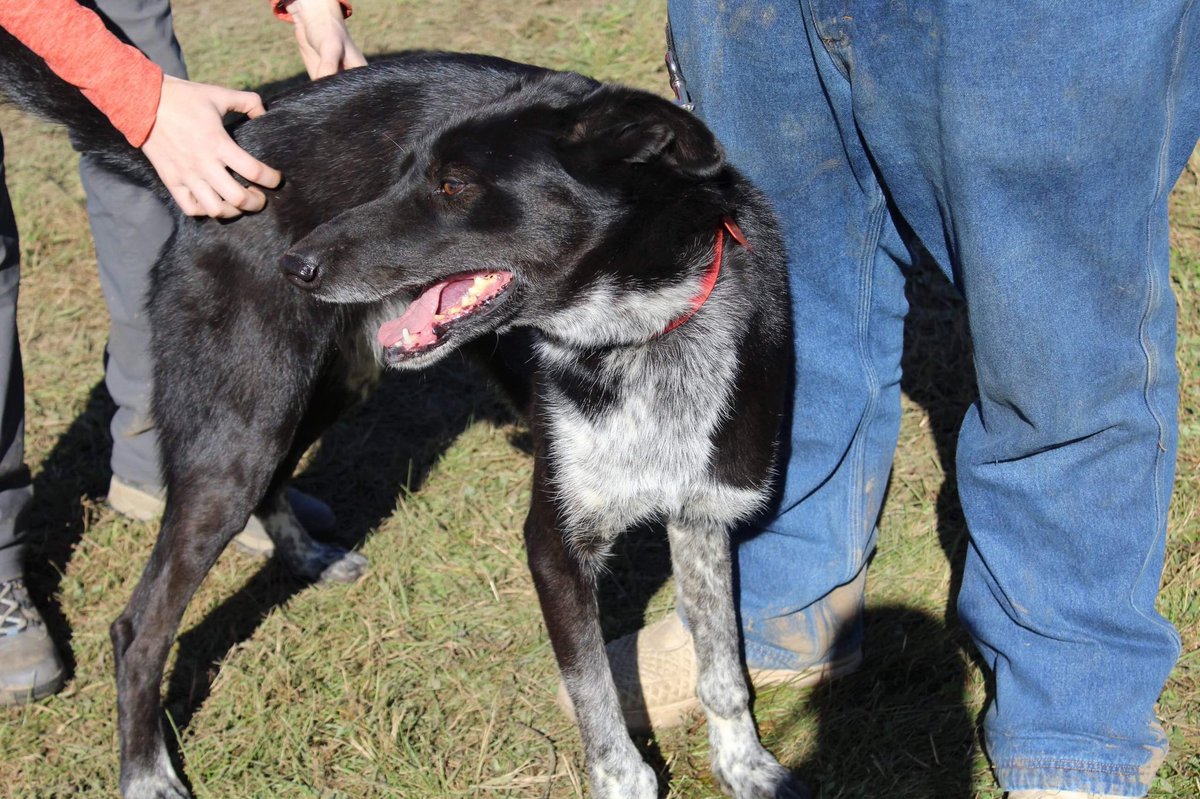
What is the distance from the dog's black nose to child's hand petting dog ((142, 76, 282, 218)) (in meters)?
0.31

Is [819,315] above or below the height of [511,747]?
above

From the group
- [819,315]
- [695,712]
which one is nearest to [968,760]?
[695,712]

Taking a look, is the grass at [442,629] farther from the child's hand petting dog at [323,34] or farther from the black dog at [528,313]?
the child's hand petting dog at [323,34]

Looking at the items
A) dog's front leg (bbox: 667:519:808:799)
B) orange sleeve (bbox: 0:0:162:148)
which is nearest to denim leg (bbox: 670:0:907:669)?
dog's front leg (bbox: 667:519:808:799)

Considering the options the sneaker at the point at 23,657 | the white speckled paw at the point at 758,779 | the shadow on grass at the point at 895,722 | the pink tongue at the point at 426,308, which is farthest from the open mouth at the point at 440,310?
the sneaker at the point at 23,657

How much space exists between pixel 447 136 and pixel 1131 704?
1800 mm

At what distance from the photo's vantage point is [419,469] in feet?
12.8

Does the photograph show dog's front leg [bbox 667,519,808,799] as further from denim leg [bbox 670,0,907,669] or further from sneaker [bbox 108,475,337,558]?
sneaker [bbox 108,475,337,558]

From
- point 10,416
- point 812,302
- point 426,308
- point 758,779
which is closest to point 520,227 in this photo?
point 426,308

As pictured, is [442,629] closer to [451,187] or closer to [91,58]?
[451,187]

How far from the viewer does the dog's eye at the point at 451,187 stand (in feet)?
7.60

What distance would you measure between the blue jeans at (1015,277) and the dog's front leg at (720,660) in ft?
0.97

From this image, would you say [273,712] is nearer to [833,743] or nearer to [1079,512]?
[833,743]

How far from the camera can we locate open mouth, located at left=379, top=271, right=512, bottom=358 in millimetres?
2340
